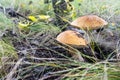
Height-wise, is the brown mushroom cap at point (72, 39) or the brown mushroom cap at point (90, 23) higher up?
the brown mushroom cap at point (90, 23)

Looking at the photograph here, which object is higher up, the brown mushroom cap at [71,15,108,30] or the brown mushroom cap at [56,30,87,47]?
the brown mushroom cap at [71,15,108,30]

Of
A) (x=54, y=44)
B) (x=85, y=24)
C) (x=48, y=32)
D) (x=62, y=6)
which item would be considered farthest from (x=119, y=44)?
(x=62, y=6)

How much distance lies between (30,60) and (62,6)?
784mm

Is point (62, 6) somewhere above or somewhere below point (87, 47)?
above

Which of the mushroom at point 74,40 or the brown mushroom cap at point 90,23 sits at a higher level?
the brown mushroom cap at point 90,23

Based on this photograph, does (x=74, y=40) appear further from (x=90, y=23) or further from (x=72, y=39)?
(x=90, y=23)

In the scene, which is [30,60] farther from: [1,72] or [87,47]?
[87,47]

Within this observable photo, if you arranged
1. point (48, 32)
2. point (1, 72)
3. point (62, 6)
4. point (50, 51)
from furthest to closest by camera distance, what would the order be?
1. point (62, 6)
2. point (48, 32)
3. point (50, 51)
4. point (1, 72)

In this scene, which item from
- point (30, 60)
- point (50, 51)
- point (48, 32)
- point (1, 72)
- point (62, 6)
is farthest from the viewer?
point (62, 6)

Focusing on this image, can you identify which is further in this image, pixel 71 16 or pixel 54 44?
pixel 71 16

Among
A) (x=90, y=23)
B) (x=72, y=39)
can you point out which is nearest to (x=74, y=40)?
(x=72, y=39)

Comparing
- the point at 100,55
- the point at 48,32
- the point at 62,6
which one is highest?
the point at 62,6

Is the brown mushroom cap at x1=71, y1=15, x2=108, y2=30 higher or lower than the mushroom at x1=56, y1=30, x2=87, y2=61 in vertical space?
higher

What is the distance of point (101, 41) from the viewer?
1.96 meters
